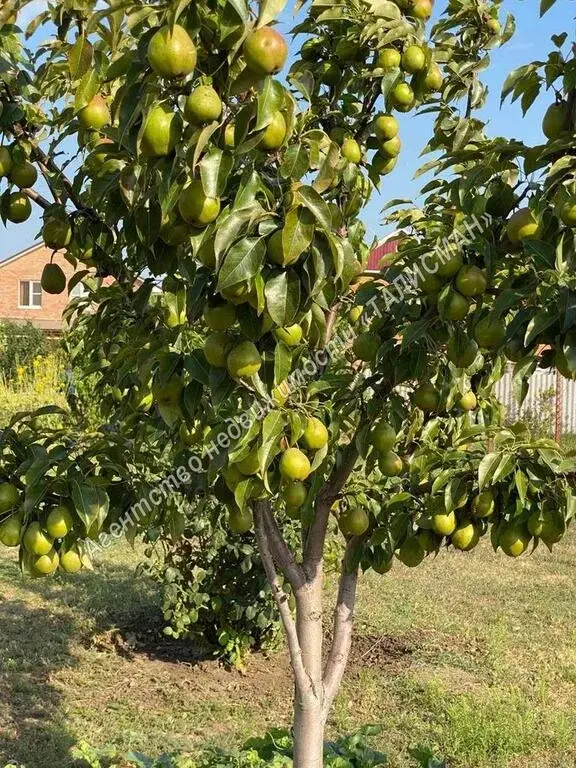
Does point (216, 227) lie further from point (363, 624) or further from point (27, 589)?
point (27, 589)

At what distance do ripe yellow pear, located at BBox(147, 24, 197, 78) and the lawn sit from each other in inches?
108

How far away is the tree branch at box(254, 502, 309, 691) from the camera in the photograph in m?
1.91

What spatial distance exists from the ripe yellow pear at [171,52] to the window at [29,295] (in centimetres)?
2541

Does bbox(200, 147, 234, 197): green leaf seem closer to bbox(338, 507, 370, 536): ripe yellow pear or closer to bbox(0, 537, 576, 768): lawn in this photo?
bbox(338, 507, 370, 536): ripe yellow pear

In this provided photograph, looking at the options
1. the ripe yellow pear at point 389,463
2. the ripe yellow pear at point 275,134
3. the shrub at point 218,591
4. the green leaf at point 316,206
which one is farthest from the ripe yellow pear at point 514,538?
the shrub at point 218,591

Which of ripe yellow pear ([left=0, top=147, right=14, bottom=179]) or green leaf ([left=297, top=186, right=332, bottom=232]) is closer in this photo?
green leaf ([left=297, top=186, right=332, bottom=232])

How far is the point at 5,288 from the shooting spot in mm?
25188

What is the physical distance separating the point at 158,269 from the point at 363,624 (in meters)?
3.56

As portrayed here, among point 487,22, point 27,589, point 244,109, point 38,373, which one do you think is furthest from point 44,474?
point 38,373

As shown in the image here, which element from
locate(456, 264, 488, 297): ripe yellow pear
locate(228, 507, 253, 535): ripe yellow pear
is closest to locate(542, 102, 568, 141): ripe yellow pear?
locate(456, 264, 488, 297): ripe yellow pear

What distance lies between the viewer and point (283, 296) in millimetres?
1254

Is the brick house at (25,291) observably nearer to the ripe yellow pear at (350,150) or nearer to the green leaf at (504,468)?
the ripe yellow pear at (350,150)

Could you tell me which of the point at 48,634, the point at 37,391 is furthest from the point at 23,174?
the point at 37,391

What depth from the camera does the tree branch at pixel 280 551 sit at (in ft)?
6.46
